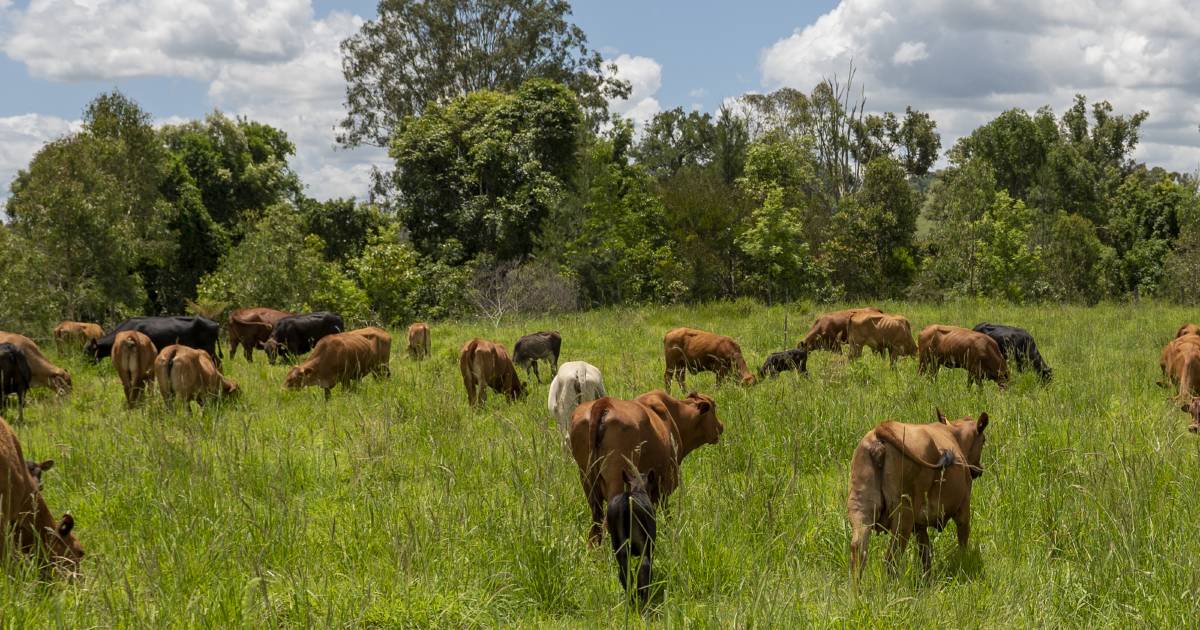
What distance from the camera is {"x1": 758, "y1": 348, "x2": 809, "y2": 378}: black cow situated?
42.8 feet

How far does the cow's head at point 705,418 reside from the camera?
21.5ft

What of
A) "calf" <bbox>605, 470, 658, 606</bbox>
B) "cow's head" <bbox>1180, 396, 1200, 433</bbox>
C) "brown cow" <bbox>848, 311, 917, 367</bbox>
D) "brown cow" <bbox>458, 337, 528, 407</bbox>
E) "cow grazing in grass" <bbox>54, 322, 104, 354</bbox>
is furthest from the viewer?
"cow grazing in grass" <bbox>54, 322, 104, 354</bbox>

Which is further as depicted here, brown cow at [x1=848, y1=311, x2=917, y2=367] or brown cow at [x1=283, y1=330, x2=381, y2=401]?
brown cow at [x1=848, y1=311, x2=917, y2=367]

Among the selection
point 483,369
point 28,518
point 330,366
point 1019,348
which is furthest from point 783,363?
point 28,518

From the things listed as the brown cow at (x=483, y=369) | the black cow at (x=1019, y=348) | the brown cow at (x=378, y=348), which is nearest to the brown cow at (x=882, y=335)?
the black cow at (x=1019, y=348)

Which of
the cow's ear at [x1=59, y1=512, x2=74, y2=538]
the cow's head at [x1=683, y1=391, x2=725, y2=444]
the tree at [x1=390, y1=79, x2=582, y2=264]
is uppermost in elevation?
the tree at [x1=390, y1=79, x2=582, y2=264]

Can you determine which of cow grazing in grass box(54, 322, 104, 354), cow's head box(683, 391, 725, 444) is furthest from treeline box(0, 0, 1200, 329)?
cow's head box(683, 391, 725, 444)

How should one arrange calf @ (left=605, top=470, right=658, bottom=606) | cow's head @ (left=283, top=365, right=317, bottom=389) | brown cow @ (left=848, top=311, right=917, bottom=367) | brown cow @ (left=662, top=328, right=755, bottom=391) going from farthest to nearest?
1. brown cow @ (left=848, top=311, right=917, bottom=367)
2. brown cow @ (left=662, top=328, right=755, bottom=391)
3. cow's head @ (left=283, top=365, right=317, bottom=389)
4. calf @ (left=605, top=470, right=658, bottom=606)

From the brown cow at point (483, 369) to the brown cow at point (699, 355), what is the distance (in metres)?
2.89

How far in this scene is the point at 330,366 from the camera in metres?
12.3

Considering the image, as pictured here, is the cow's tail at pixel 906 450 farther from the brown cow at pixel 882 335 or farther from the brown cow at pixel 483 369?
the brown cow at pixel 882 335

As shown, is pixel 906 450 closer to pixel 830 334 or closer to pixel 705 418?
pixel 705 418

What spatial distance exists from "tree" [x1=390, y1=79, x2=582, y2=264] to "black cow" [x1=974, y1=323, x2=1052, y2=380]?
2095 centimetres

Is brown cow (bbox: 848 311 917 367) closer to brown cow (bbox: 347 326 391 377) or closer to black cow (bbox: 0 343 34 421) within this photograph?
brown cow (bbox: 347 326 391 377)
